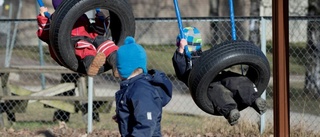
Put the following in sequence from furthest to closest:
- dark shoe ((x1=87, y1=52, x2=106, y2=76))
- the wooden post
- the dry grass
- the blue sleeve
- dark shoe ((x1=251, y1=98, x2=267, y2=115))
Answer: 1. the dry grass
2. dark shoe ((x1=87, y1=52, x2=106, y2=76))
3. the wooden post
4. dark shoe ((x1=251, y1=98, x2=267, y2=115))
5. the blue sleeve

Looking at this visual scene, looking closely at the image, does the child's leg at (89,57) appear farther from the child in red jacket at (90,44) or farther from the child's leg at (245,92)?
the child's leg at (245,92)

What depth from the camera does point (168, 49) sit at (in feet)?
57.3

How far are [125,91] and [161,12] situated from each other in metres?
17.9

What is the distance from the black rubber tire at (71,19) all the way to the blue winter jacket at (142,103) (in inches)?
44.8

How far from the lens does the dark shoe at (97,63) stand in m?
6.02

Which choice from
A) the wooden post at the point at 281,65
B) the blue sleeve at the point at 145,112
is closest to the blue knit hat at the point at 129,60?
the blue sleeve at the point at 145,112

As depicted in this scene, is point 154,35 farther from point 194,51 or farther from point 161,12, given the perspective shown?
point 194,51

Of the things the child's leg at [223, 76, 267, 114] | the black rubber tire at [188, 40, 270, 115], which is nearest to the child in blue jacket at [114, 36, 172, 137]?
the black rubber tire at [188, 40, 270, 115]

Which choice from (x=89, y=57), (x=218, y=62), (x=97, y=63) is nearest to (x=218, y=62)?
(x=218, y=62)

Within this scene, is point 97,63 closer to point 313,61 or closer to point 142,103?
point 142,103

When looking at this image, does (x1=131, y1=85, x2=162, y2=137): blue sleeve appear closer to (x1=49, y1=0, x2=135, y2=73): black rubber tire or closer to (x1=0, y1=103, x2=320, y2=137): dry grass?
(x1=49, y1=0, x2=135, y2=73): black rubber tire

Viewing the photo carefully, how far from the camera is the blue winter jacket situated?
4746 mm

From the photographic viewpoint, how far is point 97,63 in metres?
6.02

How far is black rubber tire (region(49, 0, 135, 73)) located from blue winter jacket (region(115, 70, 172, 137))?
114 cm
